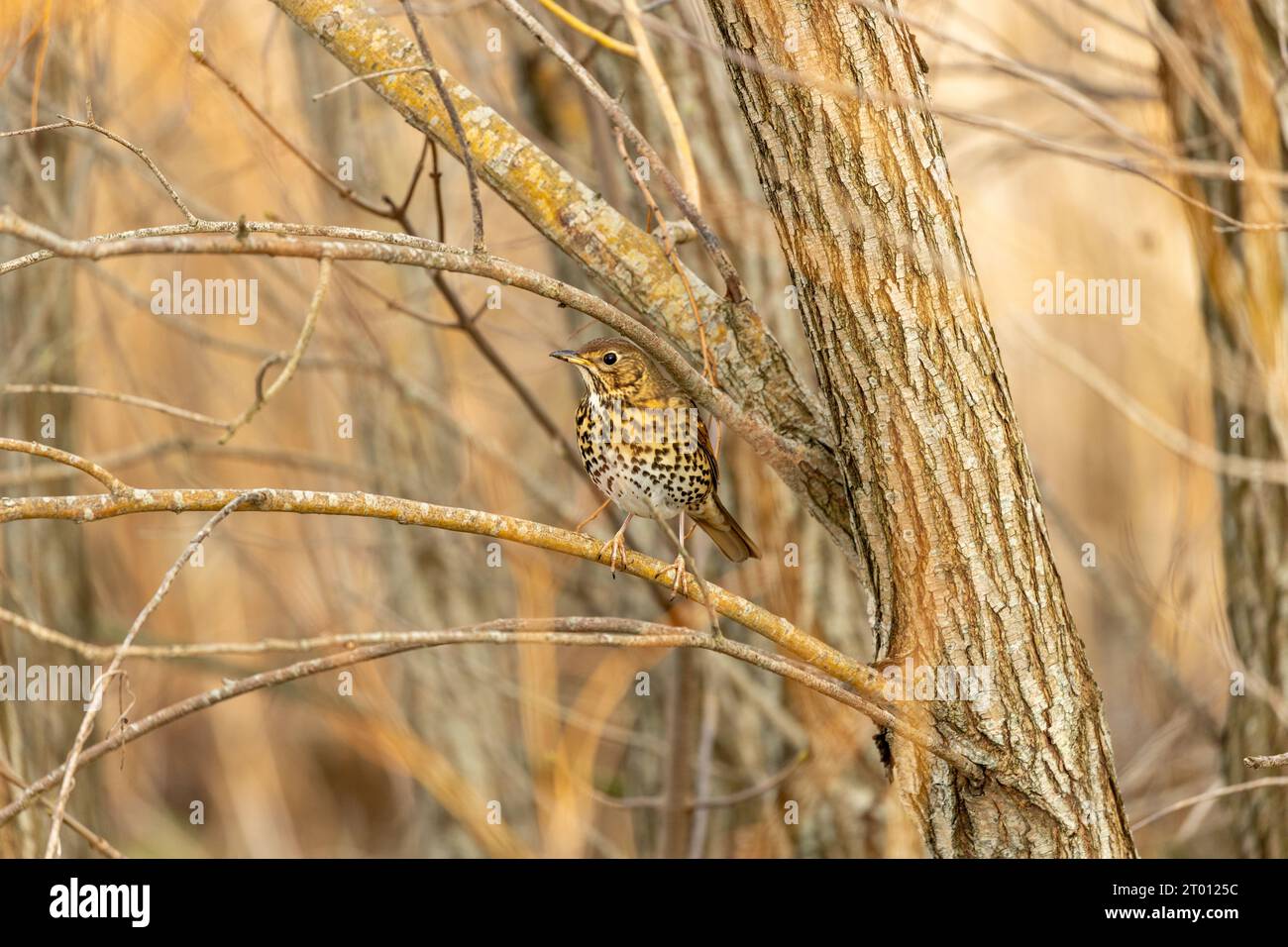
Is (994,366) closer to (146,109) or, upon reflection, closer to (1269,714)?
(1269,714)

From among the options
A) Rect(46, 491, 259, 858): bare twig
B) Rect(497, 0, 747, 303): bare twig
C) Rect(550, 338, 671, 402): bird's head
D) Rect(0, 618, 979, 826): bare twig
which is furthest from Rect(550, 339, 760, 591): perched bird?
Rect(46, 491, 259, 858): bare twig

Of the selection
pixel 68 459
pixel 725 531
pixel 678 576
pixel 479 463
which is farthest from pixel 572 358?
pixel 68 459

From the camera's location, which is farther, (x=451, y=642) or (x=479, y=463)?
(x=479, y=463)

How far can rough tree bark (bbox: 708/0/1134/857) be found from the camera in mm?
2281

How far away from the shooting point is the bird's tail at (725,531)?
3787 millimetres

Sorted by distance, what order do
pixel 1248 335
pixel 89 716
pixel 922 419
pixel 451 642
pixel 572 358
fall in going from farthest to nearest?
pixel 1248 335 → pixel 572 358 → pixel 922 419 → pixel 451 642 → pixel 89 716

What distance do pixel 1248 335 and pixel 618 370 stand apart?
82.9 inches

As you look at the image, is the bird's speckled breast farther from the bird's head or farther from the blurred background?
the blurred background

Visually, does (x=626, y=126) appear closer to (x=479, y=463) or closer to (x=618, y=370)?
(x=618, y=370)

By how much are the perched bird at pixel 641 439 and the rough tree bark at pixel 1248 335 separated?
1772 millimetres

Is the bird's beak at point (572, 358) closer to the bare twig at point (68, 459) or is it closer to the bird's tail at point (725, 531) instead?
the bird's tail at point (725, 531)

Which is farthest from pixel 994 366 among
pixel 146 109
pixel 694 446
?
pixel 146 109

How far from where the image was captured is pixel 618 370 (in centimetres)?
369

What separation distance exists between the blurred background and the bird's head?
1.03 ft
